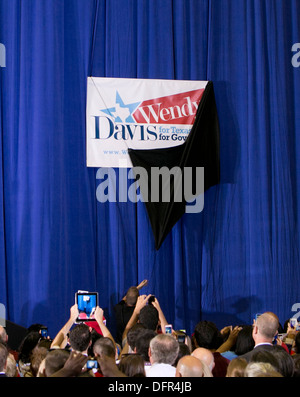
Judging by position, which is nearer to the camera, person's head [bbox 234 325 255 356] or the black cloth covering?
person's head [bbox 234 325 255 356]

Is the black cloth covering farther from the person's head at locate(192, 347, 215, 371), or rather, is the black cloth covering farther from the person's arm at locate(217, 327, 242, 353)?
the person's head at locate(192, 347, 215, 371)

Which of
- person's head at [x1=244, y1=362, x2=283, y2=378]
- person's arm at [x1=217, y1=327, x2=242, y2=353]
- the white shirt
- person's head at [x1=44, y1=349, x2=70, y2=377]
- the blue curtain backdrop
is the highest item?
the blue curtain backdrop

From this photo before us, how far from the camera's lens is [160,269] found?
7.08 meters

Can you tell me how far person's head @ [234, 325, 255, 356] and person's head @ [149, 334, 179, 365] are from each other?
43.7 inches

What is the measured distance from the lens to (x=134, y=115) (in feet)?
23.5

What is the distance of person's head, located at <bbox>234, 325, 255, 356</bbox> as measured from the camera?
420 centimetres

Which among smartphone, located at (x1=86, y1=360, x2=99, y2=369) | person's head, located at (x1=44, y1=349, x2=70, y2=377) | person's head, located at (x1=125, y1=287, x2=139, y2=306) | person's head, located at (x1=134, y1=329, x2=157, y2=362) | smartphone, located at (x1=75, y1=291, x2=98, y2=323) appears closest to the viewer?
person's head, located at (x1=44, y1=349, x2=70, y2=377)

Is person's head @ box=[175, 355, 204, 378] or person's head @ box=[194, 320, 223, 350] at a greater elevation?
person's head @ box=[175, 355, 204, 378]

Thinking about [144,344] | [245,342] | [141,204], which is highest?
[141,204]

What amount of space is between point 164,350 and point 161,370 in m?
0.12

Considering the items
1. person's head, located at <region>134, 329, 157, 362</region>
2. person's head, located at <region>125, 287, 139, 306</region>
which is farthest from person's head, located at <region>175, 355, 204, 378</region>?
person's head, located at <region>125, 287, 139, 306</region>

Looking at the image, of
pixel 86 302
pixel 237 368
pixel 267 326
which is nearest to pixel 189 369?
pixel 237 368

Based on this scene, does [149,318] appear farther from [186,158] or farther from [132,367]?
[186,158]

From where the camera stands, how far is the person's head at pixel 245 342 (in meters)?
4.20
